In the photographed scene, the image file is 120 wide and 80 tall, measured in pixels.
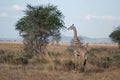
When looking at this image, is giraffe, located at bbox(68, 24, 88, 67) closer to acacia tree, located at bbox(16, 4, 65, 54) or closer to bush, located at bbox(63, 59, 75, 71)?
bush, located at bbox(63, 59, 75, 71)

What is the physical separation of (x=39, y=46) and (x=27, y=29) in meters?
1.95

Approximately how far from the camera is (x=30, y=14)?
2681cm

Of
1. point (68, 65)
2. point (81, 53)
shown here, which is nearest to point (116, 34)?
point (81, 53)

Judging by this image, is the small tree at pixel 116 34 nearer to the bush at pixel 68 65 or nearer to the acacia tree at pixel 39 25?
the acacia tree at pixel 39 25

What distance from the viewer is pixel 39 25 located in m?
26.4

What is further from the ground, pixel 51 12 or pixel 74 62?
pixel 51 12

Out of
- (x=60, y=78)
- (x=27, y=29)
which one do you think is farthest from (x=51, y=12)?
(x=60, y=78)

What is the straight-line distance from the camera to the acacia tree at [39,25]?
84.9 feet

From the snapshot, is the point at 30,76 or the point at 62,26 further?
the point at 62,26

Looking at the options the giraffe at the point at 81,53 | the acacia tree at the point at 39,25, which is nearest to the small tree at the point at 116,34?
the acacia tree at the point at 39,25

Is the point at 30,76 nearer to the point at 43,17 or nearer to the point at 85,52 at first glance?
the point at 85,52

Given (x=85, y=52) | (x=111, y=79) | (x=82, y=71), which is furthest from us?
(x=85, y=52)

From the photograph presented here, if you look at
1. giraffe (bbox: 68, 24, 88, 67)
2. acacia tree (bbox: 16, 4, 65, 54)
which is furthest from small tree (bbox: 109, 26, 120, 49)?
giraffe (bbox: 68, 24, 88, 67)

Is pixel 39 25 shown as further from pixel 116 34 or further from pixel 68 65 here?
pixel 116 34
